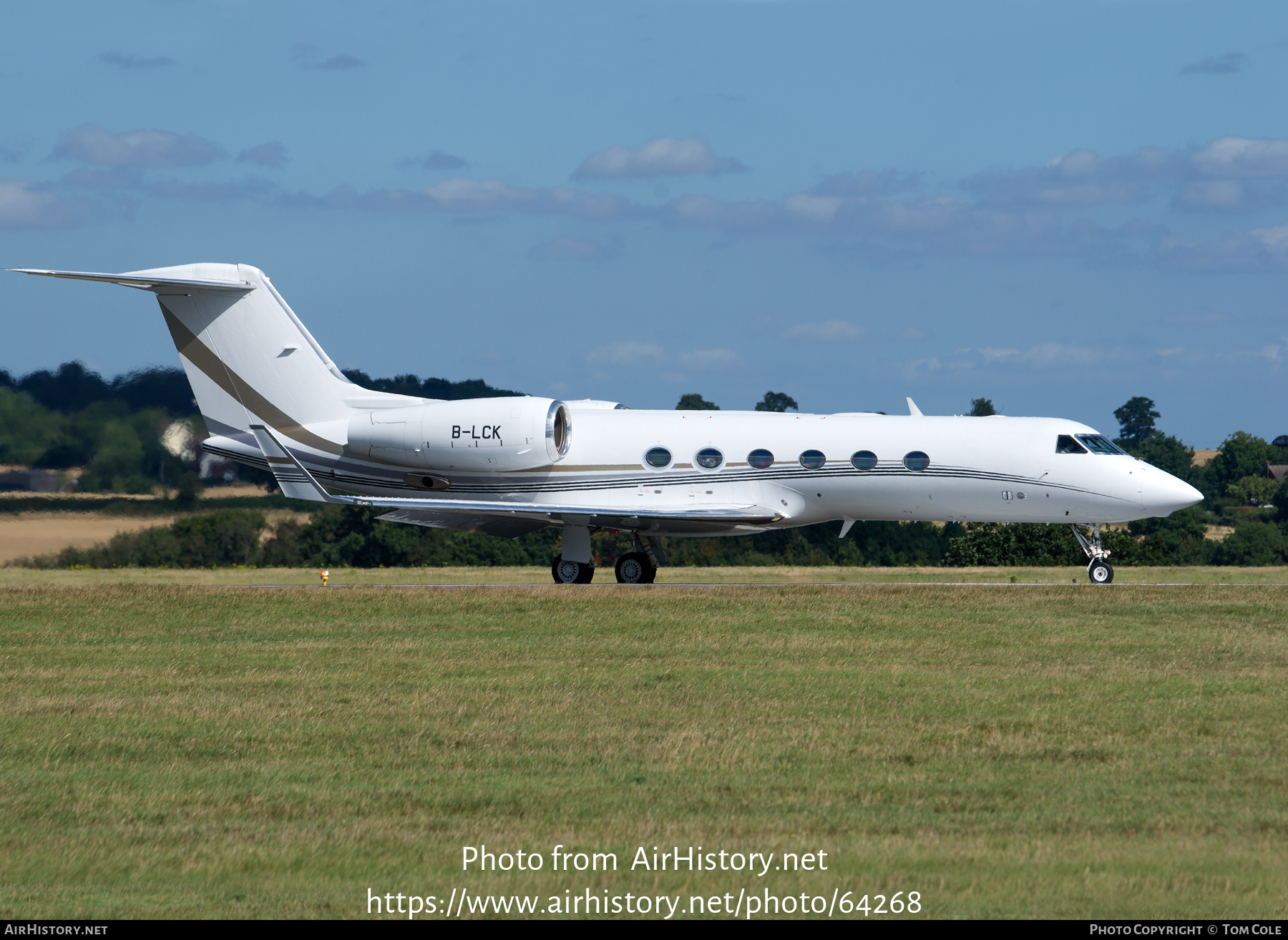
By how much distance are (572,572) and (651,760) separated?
16810 millimetres

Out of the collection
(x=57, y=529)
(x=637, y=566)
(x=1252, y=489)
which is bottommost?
(x=637, y=566)

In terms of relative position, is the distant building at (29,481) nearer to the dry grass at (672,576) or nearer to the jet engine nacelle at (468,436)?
the dry grass at (672,576)

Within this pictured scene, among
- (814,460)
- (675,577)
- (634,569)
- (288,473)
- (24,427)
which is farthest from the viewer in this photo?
(675,577)

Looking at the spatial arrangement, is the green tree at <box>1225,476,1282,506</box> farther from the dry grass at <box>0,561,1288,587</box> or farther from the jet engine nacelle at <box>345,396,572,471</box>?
the jet engine nacelle at <box>345,396,572,471</box>

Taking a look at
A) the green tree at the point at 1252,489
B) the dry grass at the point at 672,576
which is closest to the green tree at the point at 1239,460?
the green tree at the point at 1252,489

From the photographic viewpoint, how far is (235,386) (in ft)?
91.7

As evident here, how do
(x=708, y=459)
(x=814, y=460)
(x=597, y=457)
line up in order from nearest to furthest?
(x=814, y=460)
(x=708, y=459)
(x=597, y=457)

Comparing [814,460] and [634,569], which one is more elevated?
[814,460]

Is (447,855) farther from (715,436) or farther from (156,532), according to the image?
(156,532)

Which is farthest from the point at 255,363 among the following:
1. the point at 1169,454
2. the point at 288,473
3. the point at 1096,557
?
the point at 1169,454

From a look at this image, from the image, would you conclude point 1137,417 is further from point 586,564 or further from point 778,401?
point 586,564

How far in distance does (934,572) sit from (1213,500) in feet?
179

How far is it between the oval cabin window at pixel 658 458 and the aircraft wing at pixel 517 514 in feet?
2.71
